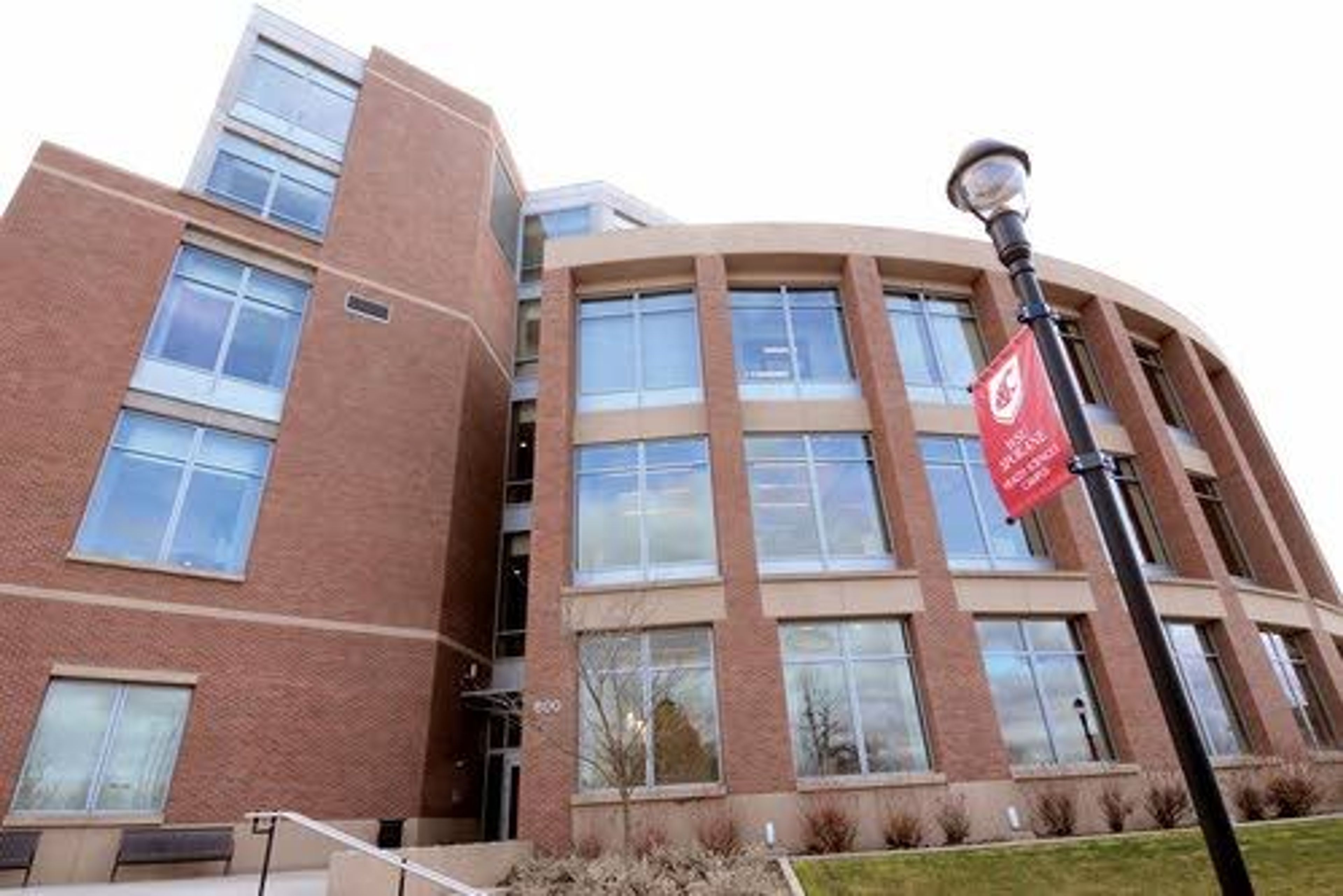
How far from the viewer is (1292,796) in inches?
600

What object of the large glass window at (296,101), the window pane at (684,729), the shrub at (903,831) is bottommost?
the shrub at (903,831)

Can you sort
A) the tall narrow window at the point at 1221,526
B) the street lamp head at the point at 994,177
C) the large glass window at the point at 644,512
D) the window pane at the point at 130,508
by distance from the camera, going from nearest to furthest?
the street lamp head at the point at 994,177
the window pane at the point at 130,508
the large glass window at the point at 644,512
the tall narrow window at the point at 1221,526

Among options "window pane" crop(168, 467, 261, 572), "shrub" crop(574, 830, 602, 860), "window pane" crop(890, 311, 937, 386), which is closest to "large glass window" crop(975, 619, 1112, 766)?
"window pane" crop(890, 311, 937, 386)

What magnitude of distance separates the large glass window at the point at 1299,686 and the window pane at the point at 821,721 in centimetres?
1123

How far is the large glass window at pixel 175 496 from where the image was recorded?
17219 mm

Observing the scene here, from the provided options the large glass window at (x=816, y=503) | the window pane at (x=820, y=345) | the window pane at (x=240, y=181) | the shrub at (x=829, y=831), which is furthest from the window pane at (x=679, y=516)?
the window pane at (x=240, y=181)

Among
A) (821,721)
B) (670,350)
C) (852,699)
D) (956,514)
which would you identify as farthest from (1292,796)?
(670,350)

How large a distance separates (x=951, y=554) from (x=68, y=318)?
67.4 feet

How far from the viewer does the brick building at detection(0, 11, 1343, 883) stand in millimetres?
15781

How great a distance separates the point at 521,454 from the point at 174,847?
13842 mm

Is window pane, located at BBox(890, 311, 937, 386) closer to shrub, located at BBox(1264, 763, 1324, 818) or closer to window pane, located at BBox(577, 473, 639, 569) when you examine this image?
window pane, located at BBox(577, 473, 639, 569)

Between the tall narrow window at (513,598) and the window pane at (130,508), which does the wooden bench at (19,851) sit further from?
the tall narrow window at (513,598)

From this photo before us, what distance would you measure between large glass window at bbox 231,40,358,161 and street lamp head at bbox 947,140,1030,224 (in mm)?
22834

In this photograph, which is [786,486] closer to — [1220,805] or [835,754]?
[835,754]
